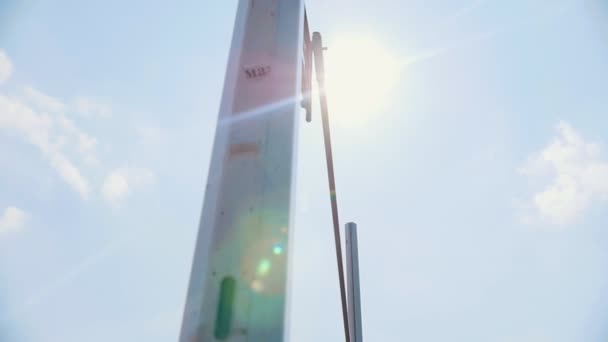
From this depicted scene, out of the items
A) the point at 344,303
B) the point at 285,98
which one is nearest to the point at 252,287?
the point at 285,98

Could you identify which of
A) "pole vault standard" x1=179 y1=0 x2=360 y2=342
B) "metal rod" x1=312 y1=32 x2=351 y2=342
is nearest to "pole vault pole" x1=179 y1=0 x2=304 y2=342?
"pole vault standard" x1=179 y1=0 x2=360 y2=342

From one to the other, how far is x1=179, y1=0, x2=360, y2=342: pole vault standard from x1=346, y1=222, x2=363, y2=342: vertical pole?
135 centimetres

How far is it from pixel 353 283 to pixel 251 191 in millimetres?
1405

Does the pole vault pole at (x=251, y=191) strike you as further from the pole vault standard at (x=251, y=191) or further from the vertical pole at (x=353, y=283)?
the vertical pole at (x=353, y=283)

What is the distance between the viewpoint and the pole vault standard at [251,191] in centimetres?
79

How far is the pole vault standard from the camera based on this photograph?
2.60ft

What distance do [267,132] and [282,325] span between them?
53 centimetres

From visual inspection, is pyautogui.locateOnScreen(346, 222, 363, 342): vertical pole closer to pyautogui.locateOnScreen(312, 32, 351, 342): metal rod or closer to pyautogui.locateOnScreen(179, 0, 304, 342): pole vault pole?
pyautogui.locateOnScreen(312, 32, 351, 342): metal rod

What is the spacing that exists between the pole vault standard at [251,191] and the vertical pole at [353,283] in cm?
135

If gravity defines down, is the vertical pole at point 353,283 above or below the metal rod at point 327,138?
below

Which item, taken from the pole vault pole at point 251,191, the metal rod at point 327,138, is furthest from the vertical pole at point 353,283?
the pole vault pole at point 251,191

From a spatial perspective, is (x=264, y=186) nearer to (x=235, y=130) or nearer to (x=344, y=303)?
(x=235, y=130)

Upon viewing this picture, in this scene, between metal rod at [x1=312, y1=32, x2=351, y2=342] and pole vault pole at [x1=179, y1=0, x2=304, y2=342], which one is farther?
metal rod at [x1=312, y1=32, x2=351, y2=342]

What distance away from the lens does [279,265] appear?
850mm
